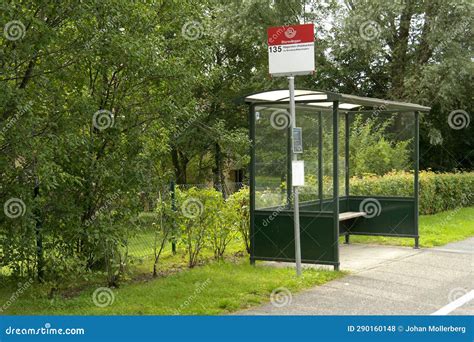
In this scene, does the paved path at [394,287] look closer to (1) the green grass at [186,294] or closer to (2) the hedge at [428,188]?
(1) the green grass at [186,294]

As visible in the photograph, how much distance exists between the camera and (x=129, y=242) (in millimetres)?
8898

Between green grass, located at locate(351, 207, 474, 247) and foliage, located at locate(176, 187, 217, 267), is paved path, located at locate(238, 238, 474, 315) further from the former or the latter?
foliage, located at locate(176, 187, 217, 267)

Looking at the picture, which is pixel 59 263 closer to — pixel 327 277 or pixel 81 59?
pixel 81 59

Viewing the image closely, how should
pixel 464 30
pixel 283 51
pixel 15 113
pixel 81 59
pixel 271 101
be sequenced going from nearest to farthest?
1. pixel 15 113
2. pixel 81 59
3. pixel 283 51
4. pixel 271 101
5. pixel 464 30

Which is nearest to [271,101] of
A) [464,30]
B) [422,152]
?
[464,30]

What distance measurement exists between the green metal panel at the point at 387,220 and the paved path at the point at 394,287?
28.6 inches

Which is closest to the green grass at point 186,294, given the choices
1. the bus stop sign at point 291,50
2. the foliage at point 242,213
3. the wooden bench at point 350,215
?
the foliage at point 242,213

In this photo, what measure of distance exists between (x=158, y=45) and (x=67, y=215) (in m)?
2.44

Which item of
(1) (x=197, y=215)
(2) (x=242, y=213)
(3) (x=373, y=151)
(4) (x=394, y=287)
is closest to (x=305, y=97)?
(2) (x=242, y=213)

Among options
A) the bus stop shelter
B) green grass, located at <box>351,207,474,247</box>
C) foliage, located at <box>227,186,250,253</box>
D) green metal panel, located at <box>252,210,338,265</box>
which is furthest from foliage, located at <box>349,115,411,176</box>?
green metal panel, located at <box>252,210,338,265</box>

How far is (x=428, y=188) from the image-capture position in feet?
60.5

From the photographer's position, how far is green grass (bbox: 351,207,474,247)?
13227mm

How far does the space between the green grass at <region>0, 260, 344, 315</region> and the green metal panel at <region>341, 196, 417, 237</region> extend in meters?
3.59

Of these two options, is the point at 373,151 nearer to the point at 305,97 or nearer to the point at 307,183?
the point at 307,183
